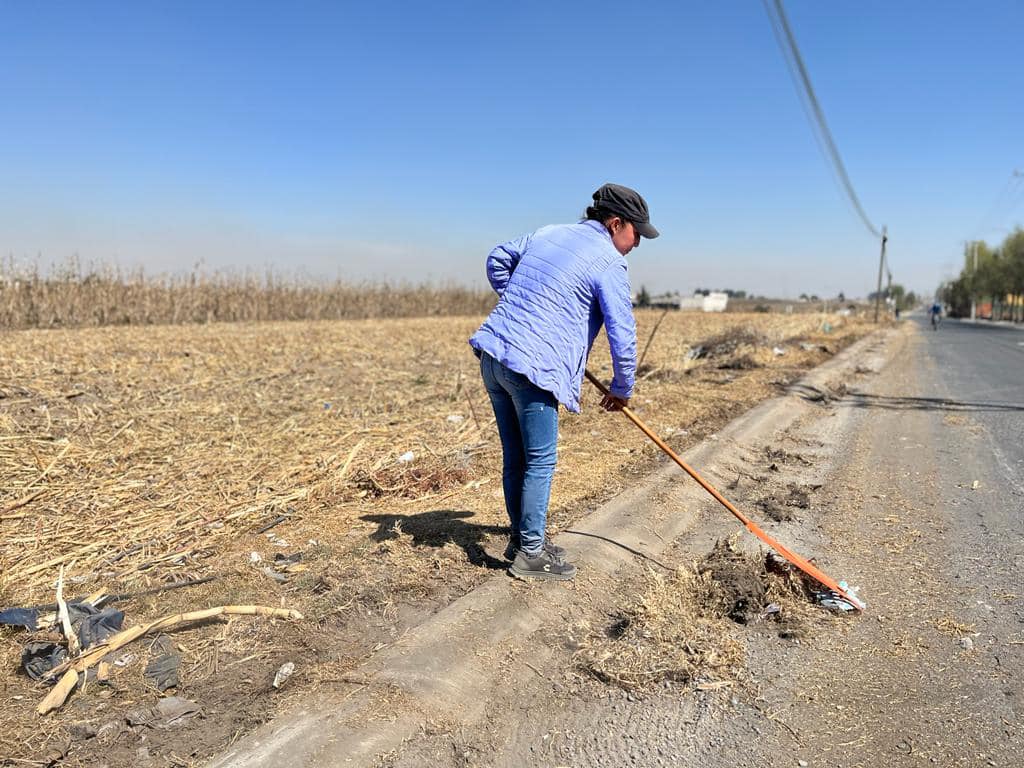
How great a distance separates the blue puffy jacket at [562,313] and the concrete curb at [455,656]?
0.96 m

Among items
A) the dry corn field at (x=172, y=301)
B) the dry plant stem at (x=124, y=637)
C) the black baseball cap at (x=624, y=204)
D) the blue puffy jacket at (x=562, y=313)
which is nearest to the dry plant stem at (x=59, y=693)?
the dry plant stem at (x=124, y=637)

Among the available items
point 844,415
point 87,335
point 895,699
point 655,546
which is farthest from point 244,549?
point 87,335

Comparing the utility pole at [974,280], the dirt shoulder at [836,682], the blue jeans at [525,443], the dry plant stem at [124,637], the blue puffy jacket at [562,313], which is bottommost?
the dirt shoulder at [836,682]

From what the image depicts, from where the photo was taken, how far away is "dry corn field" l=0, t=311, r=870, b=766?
2535mm

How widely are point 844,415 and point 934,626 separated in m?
6.07

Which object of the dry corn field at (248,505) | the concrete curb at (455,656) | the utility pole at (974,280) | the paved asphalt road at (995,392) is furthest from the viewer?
the utility pole at (974,280)

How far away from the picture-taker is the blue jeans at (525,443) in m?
3.11

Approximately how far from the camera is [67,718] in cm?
229

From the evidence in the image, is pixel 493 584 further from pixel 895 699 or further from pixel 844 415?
pixel 844 415

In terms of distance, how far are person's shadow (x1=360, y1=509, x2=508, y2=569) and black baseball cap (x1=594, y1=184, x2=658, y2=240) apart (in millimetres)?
1858

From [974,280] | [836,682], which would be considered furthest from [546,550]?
[974,280]

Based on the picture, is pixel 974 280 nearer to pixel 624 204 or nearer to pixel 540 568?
pixel 624 204

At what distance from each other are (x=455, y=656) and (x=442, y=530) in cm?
140

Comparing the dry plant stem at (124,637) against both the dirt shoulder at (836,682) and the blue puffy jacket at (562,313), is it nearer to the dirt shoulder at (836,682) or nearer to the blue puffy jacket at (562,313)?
the dirt shoulder at (836,682)
